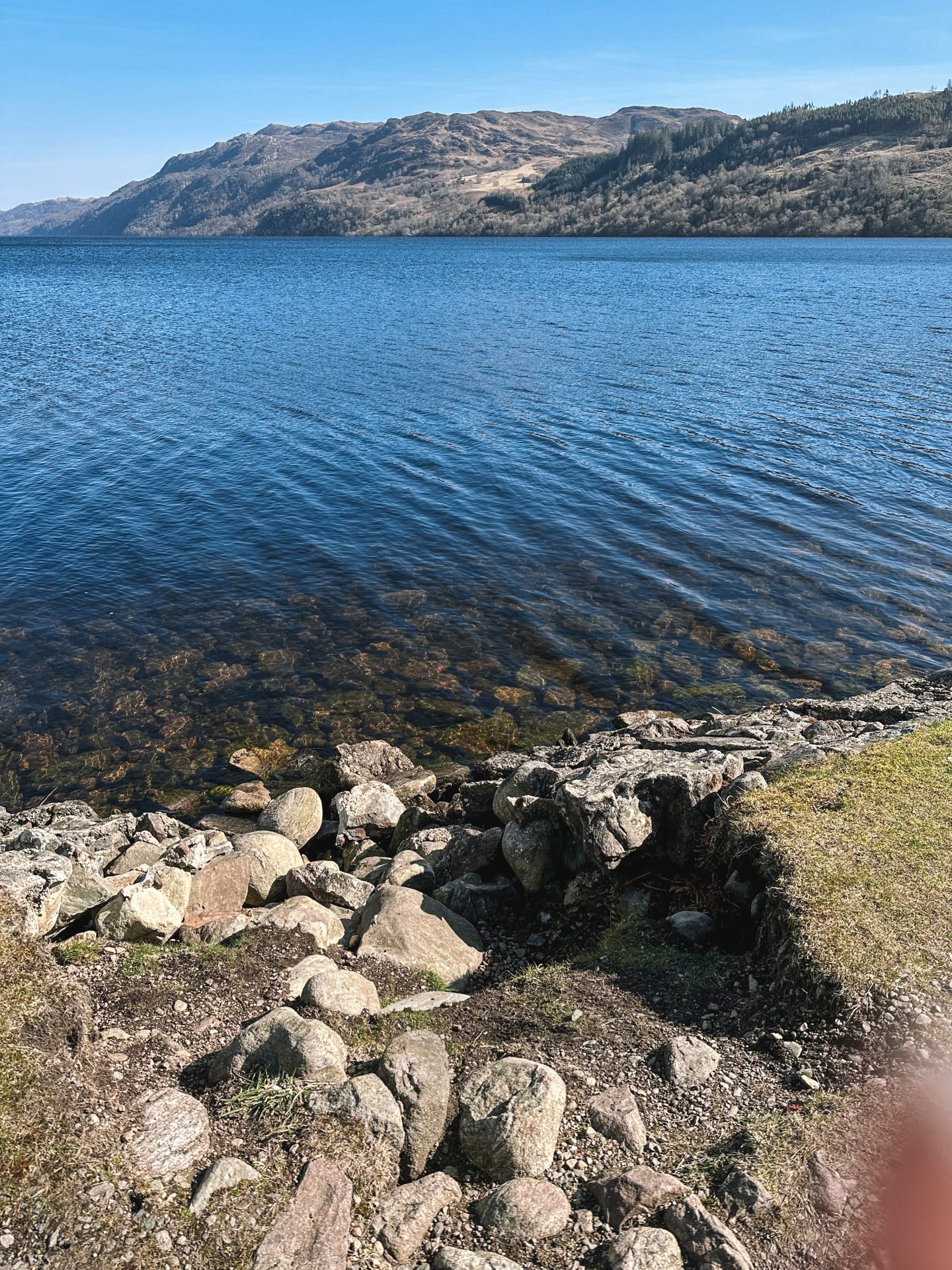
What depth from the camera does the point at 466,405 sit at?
45.7 meters

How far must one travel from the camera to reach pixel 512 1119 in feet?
23.3

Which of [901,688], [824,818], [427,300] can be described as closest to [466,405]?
[901,688]

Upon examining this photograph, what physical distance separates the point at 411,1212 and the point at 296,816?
922cm

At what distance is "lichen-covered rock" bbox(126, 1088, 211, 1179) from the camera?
6.75 m

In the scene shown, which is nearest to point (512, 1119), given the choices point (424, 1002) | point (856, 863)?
point (424, 1002)

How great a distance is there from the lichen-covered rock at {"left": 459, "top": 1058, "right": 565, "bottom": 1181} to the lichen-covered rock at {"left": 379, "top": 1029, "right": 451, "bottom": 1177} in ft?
0.71

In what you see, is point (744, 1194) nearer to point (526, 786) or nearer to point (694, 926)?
point (694, 926)

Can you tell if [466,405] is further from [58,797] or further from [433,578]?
[58,797]

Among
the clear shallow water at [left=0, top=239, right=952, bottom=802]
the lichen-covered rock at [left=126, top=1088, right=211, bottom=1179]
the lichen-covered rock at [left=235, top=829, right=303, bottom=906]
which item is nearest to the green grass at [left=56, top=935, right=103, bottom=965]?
the lichen-covered rock at [left=126, top=1088, right=211, bottom=1179]

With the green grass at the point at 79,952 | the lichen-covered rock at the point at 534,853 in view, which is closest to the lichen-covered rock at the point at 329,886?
the lichen-covered rock at the point at 534,853

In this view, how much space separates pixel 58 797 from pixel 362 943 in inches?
404

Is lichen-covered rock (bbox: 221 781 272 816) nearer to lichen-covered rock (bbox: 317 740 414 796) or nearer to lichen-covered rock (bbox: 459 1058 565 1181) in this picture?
lichen-covered rock (bbox: 317 740 414 796)

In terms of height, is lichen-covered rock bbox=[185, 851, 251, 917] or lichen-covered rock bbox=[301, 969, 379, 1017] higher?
lichen-covered rock bbox=[301, 969, 379, 1017]

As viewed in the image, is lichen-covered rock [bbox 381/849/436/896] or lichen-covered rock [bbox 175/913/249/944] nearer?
lichen-covered rock [bbox 175/913/249/944]
